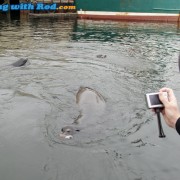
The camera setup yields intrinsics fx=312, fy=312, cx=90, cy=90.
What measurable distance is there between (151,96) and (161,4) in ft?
112

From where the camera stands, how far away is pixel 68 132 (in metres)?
7.14

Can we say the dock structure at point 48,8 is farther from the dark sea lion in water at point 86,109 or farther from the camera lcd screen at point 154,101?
the camera lcd screen at point 154,101

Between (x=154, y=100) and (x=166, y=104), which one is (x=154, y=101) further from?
(x=166, y=104)

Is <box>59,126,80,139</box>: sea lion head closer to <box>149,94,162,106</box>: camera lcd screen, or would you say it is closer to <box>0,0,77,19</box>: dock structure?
<box>149,94,162,106</box>: camera lcd screen

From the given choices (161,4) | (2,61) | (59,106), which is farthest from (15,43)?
(161,4)

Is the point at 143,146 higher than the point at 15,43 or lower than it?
lower

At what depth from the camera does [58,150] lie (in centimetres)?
663

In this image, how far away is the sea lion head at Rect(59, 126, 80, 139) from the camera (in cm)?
704

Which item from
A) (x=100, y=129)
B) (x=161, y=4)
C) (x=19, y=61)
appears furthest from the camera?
(x=161, y=4)

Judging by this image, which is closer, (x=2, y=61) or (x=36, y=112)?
(x=36, y=112)

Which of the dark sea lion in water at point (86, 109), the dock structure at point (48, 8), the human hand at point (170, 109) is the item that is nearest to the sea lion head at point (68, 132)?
the dark sea lion in water at point (86, 109)

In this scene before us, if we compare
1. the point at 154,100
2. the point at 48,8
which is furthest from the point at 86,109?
the point at 48,8

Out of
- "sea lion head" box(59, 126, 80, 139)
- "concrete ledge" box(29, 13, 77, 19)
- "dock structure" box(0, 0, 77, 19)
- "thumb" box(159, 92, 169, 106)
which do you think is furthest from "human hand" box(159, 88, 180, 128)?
"dock structure" box(0, 0, 77, 19)

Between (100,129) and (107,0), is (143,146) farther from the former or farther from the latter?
(107,0)
